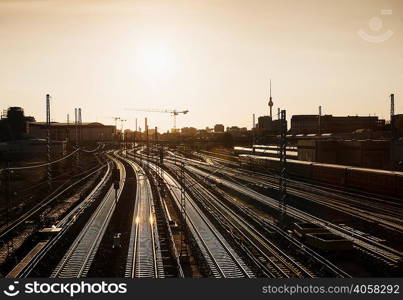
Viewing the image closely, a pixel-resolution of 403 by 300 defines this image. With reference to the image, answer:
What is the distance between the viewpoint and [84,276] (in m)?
19.2

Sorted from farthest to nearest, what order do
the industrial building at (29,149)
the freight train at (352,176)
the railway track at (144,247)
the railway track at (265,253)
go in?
the industrial building at (29,149), the freight train at (352,176), the railway track at (144,247), the railway track at (265,253)

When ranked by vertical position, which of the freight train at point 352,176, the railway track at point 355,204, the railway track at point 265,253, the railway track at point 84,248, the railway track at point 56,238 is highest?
the freight train at point 352,176

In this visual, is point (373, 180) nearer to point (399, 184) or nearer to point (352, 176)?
point (352, 176)

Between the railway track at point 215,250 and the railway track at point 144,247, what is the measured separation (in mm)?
2473

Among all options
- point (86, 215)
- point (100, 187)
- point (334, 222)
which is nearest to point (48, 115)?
point (86, 215)

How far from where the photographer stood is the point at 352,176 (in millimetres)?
43531

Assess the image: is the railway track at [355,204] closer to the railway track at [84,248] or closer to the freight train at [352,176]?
the freight train at [352,176]

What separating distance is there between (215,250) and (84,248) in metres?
7.62

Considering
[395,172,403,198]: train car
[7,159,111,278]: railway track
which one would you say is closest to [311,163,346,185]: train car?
[395,172,403,198]: train car

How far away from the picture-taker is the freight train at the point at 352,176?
3700 cm

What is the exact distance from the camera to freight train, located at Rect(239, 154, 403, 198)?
121 ft

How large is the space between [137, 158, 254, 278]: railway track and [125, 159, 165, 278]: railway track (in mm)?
2473

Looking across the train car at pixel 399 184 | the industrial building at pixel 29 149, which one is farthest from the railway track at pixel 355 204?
the industrial building at pixel 29 149

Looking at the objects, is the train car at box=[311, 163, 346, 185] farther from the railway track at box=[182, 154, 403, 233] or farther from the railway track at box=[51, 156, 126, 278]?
the railway track at box=[51, 156, 126, 278]
